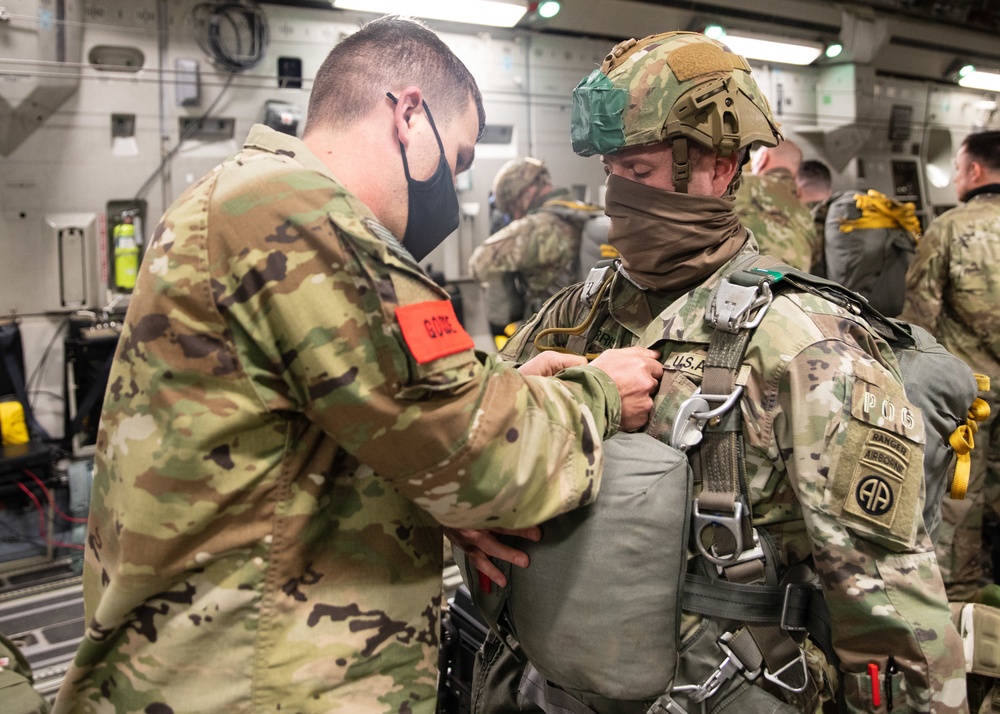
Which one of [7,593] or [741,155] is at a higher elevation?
[741,155]

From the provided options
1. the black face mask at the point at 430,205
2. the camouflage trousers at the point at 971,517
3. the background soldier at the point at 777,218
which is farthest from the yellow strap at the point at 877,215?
the black face mask at the point at 430,205

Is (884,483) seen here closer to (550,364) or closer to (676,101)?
(550,364)

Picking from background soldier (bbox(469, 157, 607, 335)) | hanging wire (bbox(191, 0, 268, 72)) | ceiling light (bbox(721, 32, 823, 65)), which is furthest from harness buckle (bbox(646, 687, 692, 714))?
ceiling light (bbox(721, 32, 823, 65))

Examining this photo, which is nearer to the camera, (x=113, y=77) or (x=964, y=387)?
(x=964, y=387)

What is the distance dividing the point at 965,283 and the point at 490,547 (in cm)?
325

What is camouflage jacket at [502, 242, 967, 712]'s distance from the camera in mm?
1264

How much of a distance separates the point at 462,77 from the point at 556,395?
0.63 meters

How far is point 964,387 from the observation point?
1.54 m

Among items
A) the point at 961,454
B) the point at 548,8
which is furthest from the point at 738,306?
the point at 548,8

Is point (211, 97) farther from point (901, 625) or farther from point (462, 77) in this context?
point (901, 625)

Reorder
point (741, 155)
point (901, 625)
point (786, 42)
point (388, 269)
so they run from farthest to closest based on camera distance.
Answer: point (786, 42)
point (741, 155)
point (901, 625)
point (388, 269)

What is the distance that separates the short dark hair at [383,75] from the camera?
1.36 m

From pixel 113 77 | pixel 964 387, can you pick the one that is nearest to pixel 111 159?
pixel 113 77

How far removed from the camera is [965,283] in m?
3.63
